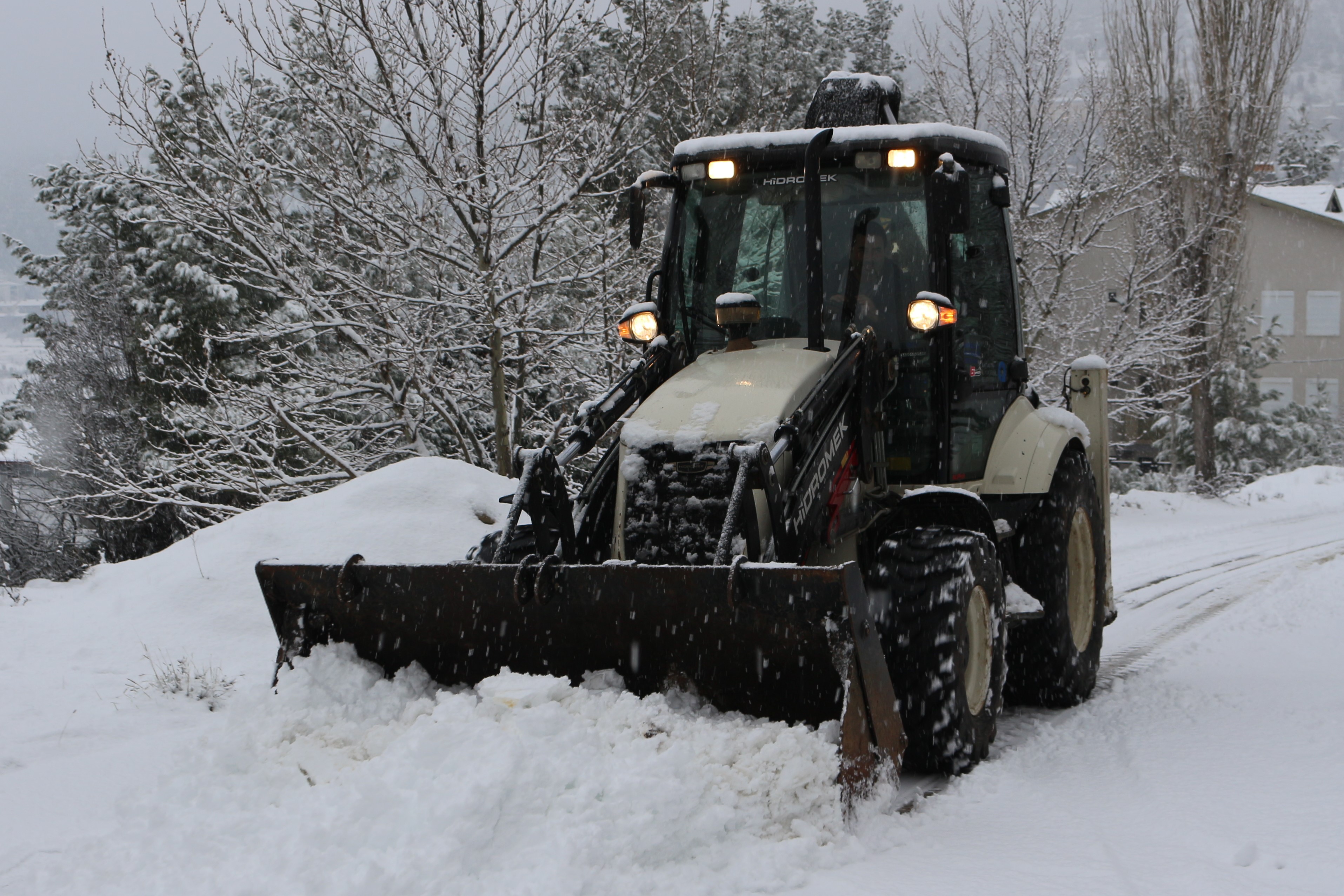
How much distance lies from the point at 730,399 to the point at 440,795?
76.5 inches

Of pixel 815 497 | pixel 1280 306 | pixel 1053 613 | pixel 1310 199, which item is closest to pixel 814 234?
pixel 815 497

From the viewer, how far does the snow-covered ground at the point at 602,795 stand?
324cm

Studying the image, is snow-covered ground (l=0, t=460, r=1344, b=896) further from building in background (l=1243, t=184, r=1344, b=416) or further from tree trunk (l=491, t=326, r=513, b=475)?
building in background (l=1243, t=184, r=1344, b=416)

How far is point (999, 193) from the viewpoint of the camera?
5441 mm

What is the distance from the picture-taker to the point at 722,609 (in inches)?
155

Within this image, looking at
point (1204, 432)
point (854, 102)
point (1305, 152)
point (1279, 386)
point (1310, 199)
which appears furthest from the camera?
point (1305, 152)

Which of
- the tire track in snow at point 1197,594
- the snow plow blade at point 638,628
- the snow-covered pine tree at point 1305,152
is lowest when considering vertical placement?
the tire track in snow at point 1197,594

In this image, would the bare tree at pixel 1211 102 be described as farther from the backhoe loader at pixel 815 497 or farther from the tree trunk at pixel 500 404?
the backhoe loader at pixel 815 497

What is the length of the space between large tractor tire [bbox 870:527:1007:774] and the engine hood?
0.68 metres

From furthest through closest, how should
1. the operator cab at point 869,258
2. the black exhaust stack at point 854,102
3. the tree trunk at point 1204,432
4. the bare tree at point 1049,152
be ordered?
the tree trunk at point 1204,432, the bare tree at point 1049,152, the black exhaust stack at point 854,102, the operator cab at point 869,258

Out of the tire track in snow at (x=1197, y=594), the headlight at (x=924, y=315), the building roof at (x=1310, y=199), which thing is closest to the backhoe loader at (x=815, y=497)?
the headlight at (x=924, y=315)

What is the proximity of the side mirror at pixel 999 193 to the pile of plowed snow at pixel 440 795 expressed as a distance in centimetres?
280

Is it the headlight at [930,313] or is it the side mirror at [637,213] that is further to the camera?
the side mirror at [637,213]

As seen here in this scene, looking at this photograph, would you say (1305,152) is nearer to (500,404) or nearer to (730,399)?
(500,404)
